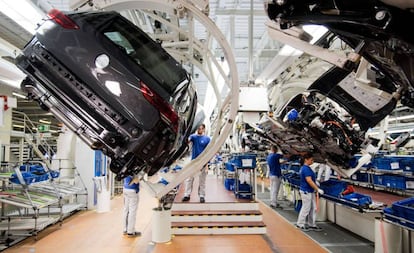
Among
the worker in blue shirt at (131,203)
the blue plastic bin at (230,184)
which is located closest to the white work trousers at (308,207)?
the blue plastic bin at (230,184)

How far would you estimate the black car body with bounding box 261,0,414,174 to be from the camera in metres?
1.75

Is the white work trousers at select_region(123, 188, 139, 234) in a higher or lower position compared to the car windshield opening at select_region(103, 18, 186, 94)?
lower

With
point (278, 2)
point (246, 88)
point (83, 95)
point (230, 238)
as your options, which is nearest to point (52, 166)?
point (230, 238)

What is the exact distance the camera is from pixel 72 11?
2.81 metres

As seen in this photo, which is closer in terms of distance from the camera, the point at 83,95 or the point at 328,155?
the point at 83,95

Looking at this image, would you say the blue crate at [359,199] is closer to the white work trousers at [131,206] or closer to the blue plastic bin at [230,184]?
the white work trousers at [131,206]

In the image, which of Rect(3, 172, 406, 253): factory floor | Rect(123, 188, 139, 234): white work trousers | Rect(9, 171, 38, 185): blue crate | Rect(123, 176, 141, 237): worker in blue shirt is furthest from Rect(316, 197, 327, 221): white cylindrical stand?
Rect(9, 171, 38, 185): blue crate

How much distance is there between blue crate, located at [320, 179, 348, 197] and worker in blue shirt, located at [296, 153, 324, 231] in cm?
20

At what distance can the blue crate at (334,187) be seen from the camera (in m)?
6.94

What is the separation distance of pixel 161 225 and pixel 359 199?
369 cm

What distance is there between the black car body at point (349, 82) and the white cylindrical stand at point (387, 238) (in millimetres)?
1444

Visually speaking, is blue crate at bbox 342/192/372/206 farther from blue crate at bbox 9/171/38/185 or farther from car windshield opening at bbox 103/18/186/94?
blue crate at bbox 9/171/38/185

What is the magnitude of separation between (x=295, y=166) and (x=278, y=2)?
31.5 ft

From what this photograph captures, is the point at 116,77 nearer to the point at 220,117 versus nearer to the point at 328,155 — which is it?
the point at 220,117
